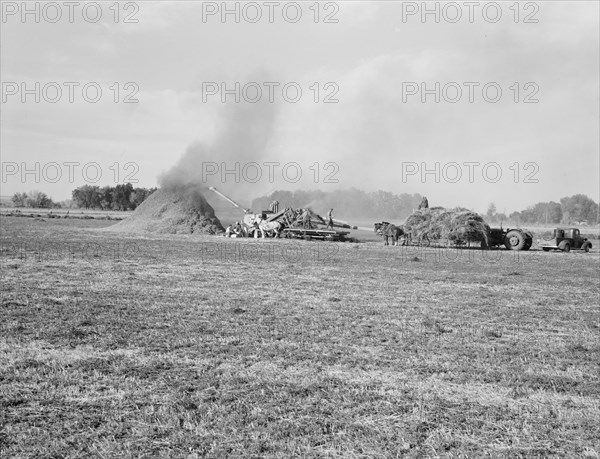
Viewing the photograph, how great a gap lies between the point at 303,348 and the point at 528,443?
3.73m

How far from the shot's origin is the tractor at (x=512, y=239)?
115ft

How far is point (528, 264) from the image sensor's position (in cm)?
2500

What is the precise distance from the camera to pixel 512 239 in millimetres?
35500

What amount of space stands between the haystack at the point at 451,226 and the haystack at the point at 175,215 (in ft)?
45.4

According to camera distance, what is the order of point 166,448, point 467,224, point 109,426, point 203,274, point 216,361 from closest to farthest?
point 166,448 → point 109,426 → point 216,361 → point 203,274 → point 467,224

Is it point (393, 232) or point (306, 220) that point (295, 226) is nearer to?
point (306, 220)

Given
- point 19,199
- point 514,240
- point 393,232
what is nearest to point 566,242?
point 514,240

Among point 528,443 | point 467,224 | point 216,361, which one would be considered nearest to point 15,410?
point 216,361

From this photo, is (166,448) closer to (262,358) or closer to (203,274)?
(262,358)

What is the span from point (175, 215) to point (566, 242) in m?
25.2

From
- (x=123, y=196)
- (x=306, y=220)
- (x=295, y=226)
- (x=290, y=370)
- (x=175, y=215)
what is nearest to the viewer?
(x=290, y=370)

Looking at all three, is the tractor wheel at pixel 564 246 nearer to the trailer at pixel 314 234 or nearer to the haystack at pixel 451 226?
the haystack at pixel 451 226

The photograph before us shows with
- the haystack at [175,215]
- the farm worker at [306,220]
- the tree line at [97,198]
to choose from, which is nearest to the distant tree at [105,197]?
the tree line at [97,198]

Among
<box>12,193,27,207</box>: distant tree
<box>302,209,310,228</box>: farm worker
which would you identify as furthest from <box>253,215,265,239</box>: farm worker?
<box>12,193,27,207</box>: distant tree
